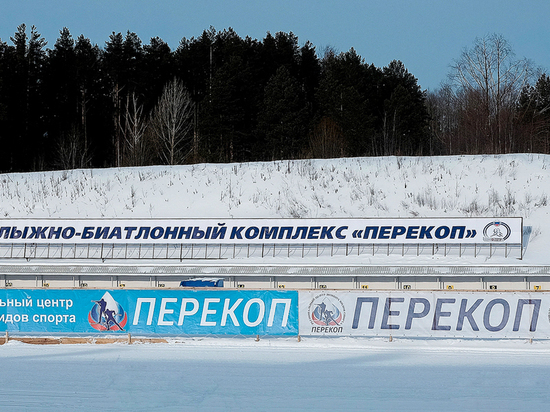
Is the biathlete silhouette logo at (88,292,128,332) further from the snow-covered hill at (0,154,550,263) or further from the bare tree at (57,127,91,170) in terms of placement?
the bare tree at (57,127,91,170)

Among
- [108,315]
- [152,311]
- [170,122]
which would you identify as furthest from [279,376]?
[170,122]

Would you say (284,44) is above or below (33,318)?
above

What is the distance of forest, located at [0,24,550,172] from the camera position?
4562 cm

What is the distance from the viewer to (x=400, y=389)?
1054cm

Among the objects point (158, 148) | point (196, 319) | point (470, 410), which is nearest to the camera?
point (470, 410)

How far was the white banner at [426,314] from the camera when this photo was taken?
44.7ft

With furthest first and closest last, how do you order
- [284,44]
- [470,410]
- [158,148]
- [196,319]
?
[284,44]
[158,148]
[196,319]
[470,410]

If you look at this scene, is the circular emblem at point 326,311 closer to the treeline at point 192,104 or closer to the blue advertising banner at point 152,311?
the blue advertising banner at point 152,311

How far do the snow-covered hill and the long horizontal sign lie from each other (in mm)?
3349

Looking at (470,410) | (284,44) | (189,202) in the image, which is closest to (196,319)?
(470,410)

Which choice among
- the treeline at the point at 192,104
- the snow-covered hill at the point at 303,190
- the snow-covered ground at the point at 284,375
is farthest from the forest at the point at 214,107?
the snow-covered ground at the point at 284,375

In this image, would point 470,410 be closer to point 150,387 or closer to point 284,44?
point 150,387

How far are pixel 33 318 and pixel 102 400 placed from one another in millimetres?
5858

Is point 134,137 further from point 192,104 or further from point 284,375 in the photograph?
point 284,375
